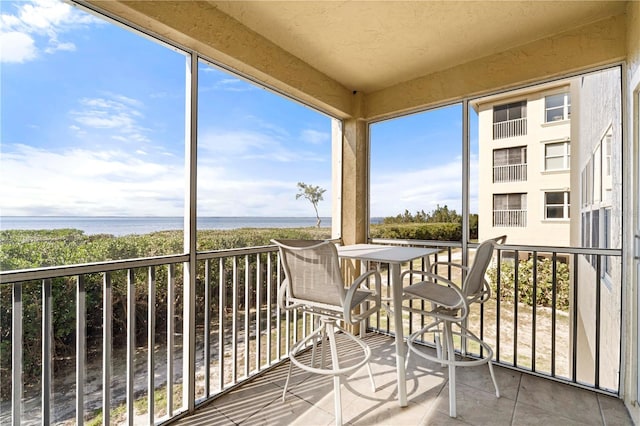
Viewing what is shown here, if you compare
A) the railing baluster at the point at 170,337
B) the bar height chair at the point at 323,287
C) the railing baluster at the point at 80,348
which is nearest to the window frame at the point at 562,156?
the bar height chair at the point at 323,287

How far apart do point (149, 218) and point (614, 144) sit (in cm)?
360

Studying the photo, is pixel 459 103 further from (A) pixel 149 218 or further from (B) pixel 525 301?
(A) pixel 149 218

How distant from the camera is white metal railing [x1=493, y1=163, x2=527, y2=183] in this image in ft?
8.34

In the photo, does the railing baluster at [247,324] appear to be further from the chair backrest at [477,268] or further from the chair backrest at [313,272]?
the chair backrest at [477,268]

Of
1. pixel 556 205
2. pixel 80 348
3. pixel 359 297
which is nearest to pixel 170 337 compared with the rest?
pixel 80 348

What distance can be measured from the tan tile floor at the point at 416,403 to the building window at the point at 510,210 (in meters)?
1.27

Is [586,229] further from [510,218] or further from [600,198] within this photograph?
[510,218]

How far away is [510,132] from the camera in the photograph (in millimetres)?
2609

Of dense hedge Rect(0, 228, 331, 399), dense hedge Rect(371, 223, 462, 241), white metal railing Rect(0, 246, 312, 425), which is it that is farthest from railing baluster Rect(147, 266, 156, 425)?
dense hedge Rect(371, 223, 462, 241)

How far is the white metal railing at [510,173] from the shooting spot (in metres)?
2.54

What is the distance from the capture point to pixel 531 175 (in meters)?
2.51

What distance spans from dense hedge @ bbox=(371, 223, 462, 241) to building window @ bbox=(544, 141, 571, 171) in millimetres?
891

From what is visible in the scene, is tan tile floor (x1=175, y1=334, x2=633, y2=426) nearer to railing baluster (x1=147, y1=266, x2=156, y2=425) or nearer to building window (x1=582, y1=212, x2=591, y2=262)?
railing baluster (x1=147, y1=266, x2=156, y2=425)

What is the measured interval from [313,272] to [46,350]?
4.49ft
